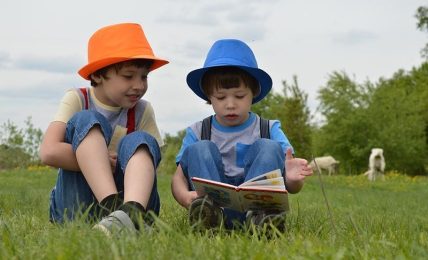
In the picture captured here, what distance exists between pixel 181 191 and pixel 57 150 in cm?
68

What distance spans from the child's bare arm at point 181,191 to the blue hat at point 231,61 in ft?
1.78

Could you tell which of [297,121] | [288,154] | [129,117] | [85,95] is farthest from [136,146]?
[297,121]

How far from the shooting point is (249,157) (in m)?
3.68

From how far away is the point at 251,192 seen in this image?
3.19 meters

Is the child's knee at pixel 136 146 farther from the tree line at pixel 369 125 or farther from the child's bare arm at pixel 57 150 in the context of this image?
the tree line at pixel 369 125

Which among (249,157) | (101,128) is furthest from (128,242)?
(249,157)

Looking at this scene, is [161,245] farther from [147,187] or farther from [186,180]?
[186,180]

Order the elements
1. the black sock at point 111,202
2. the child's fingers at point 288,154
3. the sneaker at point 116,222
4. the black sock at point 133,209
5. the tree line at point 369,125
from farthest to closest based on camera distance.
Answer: the tree line at point 369,125, the child's fingers at point 288,154, the black sock at point 111,202, the black sock at point 133,209, the sneaker at point 116,222

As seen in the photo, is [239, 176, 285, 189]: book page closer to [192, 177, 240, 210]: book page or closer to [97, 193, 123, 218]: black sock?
[192, 177, 240, 210]: book page

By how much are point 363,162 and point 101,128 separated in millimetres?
37932

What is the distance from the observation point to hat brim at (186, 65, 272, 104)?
13.0 ft

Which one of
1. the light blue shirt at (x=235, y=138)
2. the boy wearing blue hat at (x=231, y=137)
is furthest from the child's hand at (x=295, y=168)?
the light blue shirt at (x=235, y=138)

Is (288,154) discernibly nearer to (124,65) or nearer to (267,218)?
(267,218)

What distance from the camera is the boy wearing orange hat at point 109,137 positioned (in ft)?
Answer: 11.0
